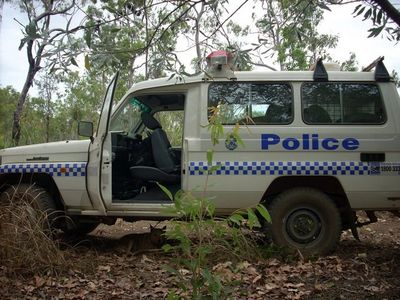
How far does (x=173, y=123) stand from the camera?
7555mm

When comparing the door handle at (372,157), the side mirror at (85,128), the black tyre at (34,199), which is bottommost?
the black tyre at (34,199)

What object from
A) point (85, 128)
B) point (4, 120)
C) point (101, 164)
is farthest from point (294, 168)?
point (4, 120)

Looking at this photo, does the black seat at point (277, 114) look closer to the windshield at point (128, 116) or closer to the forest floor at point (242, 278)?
the forest floor at point (242, 278)

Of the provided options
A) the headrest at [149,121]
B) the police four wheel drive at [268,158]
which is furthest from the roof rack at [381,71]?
the headrest at [149,121]

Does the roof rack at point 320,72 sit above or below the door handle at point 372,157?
above

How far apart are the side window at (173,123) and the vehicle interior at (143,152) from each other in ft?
0.18

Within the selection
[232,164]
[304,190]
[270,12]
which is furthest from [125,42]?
[304,190]

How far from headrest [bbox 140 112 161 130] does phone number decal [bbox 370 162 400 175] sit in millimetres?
2661

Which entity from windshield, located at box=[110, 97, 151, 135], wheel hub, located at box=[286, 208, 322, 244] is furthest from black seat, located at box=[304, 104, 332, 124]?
windshield, located at box=[110, 97, 151, 135]

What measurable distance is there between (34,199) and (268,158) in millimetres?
2708

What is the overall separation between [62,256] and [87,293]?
2.22ft

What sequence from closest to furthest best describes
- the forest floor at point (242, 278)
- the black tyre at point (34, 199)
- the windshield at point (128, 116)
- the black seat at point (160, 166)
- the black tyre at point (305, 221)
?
the forest floor at point (242, 278) → the black tyre at point (34, 199) → the black tyre at point (305, 221) → the black seat at point (160, 166) → the windshield at point (128, 116)

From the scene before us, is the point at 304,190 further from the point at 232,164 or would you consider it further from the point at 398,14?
the point at 398,14

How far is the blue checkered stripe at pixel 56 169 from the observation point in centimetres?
574
